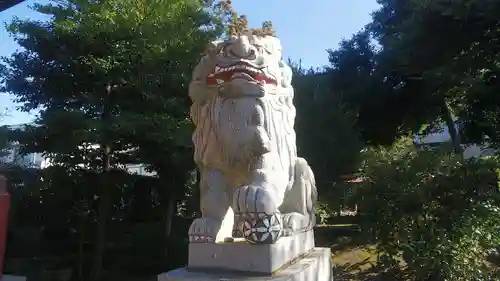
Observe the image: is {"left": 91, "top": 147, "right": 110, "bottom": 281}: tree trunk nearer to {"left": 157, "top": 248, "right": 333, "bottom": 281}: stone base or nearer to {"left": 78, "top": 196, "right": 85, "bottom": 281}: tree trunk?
{"left": 78, "top": 196, "right": 85, "bottom": 281}: tree trunk

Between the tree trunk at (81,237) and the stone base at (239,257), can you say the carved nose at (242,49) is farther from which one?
the tree trunk at (81,237)

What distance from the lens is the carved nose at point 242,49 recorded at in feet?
7.44

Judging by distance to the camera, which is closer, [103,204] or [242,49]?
[242,49]

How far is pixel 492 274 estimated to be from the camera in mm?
4914

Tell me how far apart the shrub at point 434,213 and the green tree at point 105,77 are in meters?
2.78

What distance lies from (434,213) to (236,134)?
3.68 m

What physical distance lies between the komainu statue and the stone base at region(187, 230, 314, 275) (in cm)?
5

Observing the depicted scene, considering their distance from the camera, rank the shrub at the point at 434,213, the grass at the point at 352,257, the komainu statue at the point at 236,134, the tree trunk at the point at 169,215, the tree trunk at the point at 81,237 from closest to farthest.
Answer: the komainu statue at the point at 236,134
the shrub at the point at 434,213
the grass at the point at 352,257
the tree trunk at the point at 81,237
the tree trunk at the point at 169,215

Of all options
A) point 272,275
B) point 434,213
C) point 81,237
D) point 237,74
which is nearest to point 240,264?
point 272,275

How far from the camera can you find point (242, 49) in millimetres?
2266

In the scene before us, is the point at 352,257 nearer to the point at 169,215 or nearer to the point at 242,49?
the point at 169,215

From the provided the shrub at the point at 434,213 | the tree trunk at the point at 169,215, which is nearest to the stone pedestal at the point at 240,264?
the shrub at the point at 434,213

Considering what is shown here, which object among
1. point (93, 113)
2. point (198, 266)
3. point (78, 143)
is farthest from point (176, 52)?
point (198, 266)

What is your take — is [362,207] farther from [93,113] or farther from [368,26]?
[368,26]
